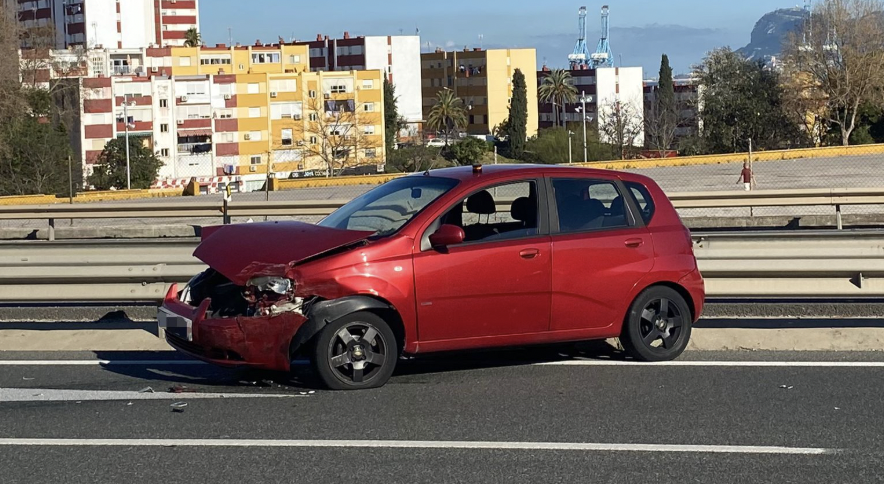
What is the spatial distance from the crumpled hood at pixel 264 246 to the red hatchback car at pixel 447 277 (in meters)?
0.01

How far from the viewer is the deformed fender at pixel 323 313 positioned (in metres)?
7.42

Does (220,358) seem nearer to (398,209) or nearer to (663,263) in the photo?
(398,209)

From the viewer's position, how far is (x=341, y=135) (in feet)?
248

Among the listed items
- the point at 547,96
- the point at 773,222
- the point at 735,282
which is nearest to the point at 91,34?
the point at 547,96

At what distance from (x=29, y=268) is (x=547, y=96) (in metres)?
109

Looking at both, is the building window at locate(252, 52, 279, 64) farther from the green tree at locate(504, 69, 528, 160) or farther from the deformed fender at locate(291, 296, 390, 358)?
the deformed fender at locate(291, 296, 390, 358)

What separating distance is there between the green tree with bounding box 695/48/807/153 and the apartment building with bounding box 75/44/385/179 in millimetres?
29258

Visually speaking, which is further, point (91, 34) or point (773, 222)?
point (91, 34)

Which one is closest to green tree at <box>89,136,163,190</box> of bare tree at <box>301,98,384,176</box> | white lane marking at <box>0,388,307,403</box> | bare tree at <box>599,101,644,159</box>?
bare tree at <box>301,98,384,176</box>

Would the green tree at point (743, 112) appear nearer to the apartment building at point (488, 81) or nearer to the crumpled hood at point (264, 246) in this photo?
the crumpled hood at point (264, 246)

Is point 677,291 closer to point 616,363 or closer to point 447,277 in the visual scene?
point 616,363

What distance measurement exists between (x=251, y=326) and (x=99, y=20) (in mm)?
122325

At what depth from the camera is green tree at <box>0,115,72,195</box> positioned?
5381cm

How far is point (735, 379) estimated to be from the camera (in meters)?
8.01
